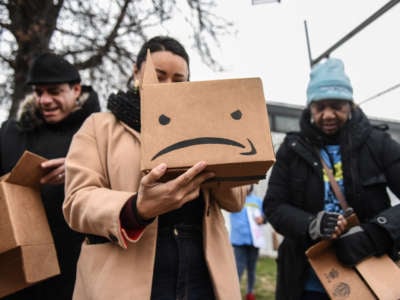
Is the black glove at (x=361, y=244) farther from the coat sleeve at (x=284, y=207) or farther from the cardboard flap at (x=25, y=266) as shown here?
the cardboard flap at (x=25, y=266)

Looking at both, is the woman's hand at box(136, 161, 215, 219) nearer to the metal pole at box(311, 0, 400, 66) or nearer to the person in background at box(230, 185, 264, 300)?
the metal pole at box(311, 0, 400, 66)

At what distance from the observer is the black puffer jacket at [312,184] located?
68.8 inches

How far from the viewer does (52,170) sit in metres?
1.68

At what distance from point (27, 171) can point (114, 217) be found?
74cm

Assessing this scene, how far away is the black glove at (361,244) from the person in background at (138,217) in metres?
0.51

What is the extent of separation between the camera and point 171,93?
107cm

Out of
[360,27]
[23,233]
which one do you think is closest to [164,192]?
[23,233]

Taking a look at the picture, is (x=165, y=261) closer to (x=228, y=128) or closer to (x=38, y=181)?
(x=228, y=128)

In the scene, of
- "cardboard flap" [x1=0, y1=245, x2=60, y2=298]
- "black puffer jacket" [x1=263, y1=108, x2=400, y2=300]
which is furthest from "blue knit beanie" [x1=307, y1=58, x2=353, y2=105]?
"cardboard flap" [x1=0, y1=245, x2=60, y2=298]

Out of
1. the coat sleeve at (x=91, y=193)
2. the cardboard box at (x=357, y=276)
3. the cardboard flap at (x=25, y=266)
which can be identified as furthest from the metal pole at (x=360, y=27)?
the cardboard flap at (x=25, y=266)

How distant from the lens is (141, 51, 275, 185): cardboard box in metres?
1.01

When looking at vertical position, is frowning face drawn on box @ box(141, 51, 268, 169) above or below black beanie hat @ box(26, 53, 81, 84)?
below

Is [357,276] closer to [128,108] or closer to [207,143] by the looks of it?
[207,143]

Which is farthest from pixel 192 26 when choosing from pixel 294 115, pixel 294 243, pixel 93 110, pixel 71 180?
pixel 71 180
